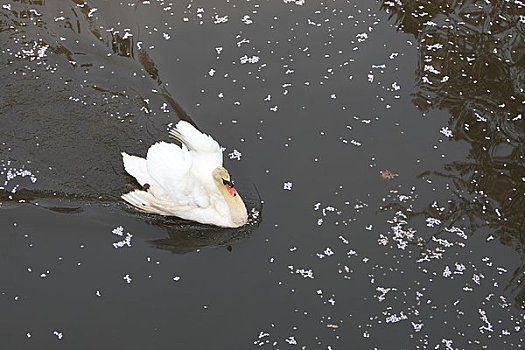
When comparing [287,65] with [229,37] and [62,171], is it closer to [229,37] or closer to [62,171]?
[229,37]

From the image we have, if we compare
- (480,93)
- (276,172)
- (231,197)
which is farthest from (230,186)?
(480,93)

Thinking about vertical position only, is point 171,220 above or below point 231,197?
below

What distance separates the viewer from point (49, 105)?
24.6 feet

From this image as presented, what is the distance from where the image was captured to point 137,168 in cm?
670

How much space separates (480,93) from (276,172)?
98.1 inches

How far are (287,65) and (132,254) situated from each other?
306 centimetres

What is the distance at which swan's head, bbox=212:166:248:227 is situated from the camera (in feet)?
20.7

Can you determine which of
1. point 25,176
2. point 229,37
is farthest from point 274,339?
point 229,37

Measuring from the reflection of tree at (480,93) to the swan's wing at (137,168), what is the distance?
104 inches

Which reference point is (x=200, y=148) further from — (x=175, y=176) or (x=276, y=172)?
(x=276, y=172)

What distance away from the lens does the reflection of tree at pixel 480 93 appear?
669cm

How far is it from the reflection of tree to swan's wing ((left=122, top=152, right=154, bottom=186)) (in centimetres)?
264

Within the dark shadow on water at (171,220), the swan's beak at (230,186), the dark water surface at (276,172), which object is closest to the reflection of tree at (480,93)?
the dark water surface at (276,172)

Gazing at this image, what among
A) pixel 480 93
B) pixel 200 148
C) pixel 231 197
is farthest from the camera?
pixel 480 93
